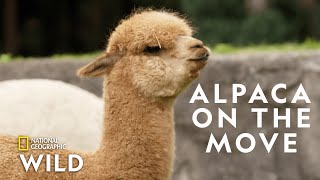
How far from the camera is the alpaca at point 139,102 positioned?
487cm

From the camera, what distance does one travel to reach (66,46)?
54.2ft

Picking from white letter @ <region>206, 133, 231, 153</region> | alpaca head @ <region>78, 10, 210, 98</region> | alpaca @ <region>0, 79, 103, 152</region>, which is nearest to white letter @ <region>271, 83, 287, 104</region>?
white letter @ <region>206, 133, 231, 153</region>

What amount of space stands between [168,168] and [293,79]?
3.00 m

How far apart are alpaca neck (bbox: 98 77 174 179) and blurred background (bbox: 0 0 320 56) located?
273 inches

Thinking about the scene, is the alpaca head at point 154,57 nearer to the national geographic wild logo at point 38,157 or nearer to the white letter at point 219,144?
the national geographic wild logo at point 38,157

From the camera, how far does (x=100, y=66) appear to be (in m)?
4.98

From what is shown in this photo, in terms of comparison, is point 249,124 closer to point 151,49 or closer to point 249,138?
point 249,138

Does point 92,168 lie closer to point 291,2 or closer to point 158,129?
point 158,129

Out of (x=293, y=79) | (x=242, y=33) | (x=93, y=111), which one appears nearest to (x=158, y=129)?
(x=93, y=111)

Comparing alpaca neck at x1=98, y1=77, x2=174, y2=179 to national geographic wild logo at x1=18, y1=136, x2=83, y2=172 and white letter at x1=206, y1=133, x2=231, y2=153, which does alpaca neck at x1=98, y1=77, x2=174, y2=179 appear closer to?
Answer: national geographic wild logo at x1=18, y1=136, x2=83, y2=172

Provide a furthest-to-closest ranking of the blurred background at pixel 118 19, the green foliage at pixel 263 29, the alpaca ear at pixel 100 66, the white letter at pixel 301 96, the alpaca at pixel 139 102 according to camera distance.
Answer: the blurred background at pixel 118 19
the green foliage at pixel 263 29
the white letter at pixel 301 96
the alpaca ear at pixel 100 66
the alpaca at pixel 139 102

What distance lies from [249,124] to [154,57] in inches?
118

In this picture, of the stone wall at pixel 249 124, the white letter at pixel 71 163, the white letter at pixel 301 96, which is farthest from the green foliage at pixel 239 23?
the white letter at pixel 71 163

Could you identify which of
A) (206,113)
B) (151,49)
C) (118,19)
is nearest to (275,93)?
(206,113)
